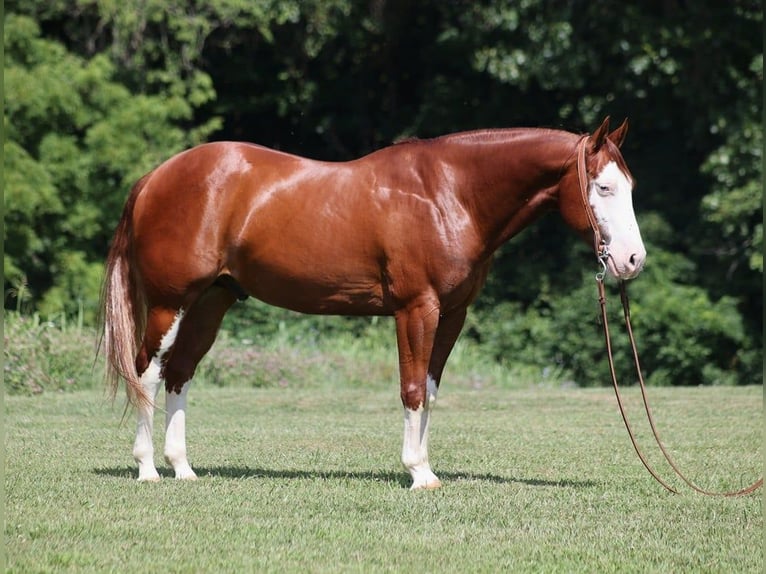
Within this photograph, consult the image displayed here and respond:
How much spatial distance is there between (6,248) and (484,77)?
8.98m

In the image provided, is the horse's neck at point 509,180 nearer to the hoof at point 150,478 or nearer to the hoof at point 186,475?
the hoof at point 186,475

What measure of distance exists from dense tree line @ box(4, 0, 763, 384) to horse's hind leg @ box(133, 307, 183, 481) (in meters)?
10.7

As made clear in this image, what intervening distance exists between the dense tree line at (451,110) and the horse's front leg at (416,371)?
37.3 feet

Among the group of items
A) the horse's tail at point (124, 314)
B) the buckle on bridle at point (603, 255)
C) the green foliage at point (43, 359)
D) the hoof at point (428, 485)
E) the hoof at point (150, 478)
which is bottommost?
the green foliage at point (43, 359)

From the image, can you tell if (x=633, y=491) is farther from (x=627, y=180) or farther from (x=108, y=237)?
(x=108, y=237)

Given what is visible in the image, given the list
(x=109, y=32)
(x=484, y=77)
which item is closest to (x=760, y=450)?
(x=484, y=77)

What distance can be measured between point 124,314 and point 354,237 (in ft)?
5.02

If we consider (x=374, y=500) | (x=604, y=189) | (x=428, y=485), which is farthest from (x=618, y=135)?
(x=374, y=500)

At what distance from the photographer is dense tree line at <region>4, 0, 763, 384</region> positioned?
18672 mm

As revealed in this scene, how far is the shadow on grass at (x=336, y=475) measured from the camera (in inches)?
290

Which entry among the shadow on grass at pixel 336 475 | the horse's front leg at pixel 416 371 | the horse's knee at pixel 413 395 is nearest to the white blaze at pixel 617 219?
the horse's front leg at pixel 416 371

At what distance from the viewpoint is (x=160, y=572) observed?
16.3 ft

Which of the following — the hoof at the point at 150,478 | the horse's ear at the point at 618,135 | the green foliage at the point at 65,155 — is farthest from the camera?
the green foliage at the point at 65,155

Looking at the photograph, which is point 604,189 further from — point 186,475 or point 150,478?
point 150,478
